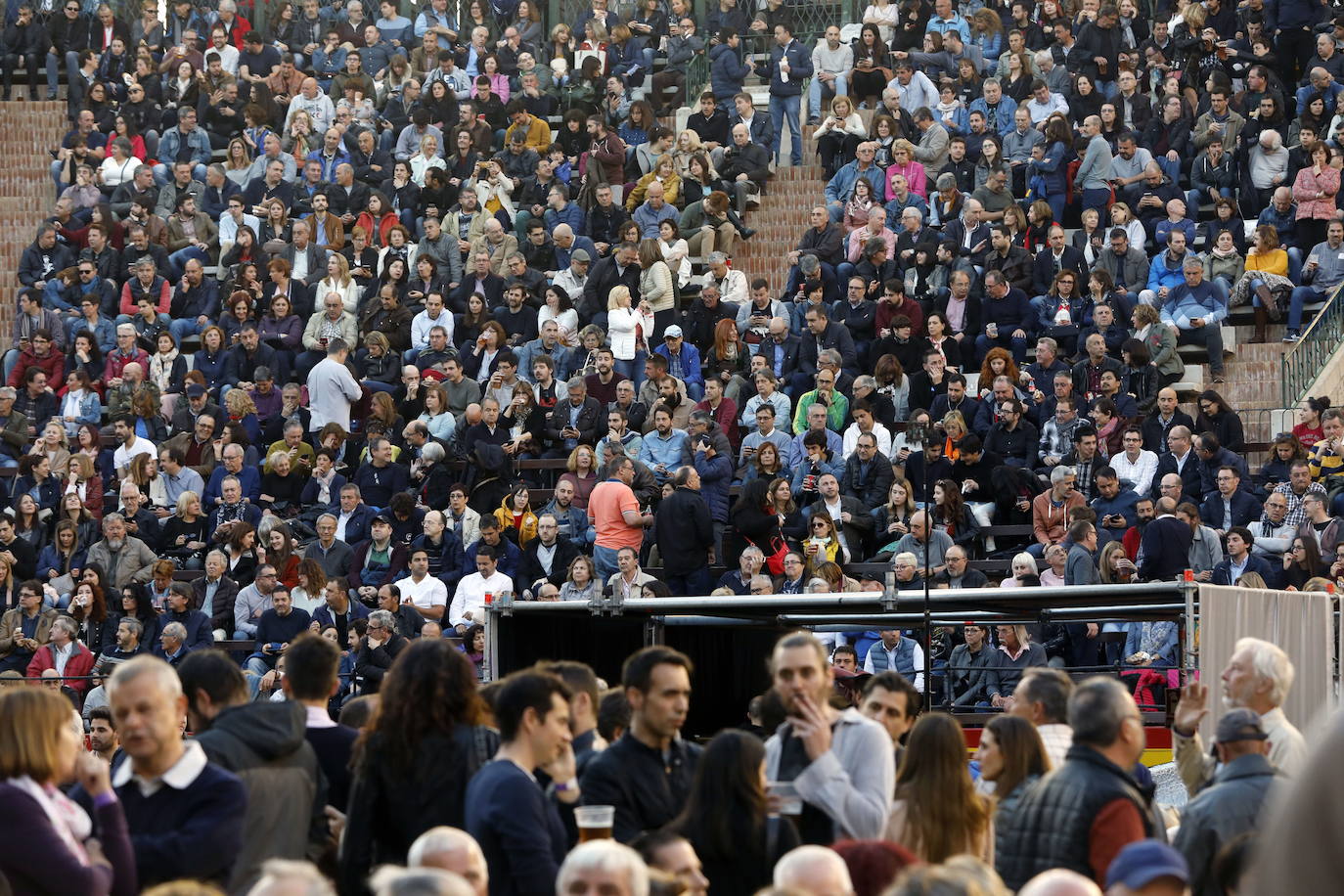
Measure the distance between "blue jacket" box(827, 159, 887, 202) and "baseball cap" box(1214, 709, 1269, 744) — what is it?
15980 mm

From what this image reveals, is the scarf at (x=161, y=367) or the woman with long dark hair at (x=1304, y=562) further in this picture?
the scarf at (x=161, y=367)

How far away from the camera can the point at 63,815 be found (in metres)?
4.86

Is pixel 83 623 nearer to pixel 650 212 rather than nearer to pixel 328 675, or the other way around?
pixel 650 212

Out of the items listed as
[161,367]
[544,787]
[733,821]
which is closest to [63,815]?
[544,787]

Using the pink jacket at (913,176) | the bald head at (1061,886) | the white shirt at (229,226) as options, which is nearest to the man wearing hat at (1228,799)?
the bald head at (1061,886)

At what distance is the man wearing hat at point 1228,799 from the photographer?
527 centimetres

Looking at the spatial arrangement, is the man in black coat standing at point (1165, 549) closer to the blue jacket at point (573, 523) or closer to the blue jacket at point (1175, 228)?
the blue jacket at point (573, 523)

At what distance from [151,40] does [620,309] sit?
1116 cm

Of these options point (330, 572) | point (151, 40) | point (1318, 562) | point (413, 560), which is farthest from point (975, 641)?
point (151, 40)

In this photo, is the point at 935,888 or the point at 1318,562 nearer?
the point at 935,888

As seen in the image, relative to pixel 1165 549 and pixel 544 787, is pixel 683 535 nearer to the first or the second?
pixel 1165 549

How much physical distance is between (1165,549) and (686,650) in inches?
185

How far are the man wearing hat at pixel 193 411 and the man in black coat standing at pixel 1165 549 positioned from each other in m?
9.26

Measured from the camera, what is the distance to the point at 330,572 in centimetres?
1680
